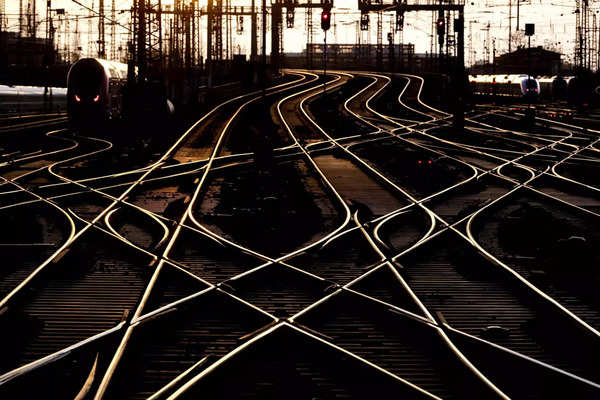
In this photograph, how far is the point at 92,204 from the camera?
47.0 ft

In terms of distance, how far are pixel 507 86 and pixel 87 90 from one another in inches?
1713

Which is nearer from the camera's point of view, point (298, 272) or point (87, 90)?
point (298, 272)

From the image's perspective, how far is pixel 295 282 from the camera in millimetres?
8844

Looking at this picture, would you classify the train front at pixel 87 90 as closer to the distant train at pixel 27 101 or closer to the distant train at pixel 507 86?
the distant train at pixel 27 101

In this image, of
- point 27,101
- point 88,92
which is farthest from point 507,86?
point 88,92

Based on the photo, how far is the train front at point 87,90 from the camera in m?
30.6

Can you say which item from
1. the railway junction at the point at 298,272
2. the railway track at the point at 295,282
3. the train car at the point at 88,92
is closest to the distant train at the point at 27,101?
the train car at the point at 88,92

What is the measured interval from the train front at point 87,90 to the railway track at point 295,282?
1076 cm

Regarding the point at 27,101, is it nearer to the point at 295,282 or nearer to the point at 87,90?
the point at 87,90

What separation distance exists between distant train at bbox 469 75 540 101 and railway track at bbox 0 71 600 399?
1638 inches

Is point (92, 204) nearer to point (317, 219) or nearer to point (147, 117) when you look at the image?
point (317, 219)

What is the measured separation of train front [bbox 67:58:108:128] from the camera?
30594 mm

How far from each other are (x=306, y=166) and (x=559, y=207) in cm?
813

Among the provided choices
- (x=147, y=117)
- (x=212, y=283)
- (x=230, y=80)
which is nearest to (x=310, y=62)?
(x=230, y=80)
